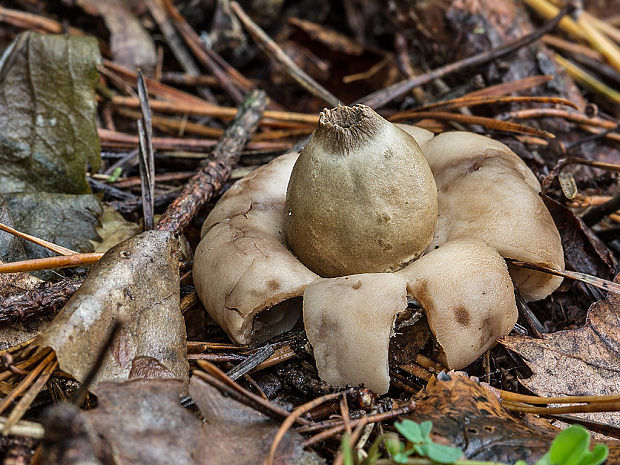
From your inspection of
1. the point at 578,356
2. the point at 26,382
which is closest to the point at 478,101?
the point at 578,356

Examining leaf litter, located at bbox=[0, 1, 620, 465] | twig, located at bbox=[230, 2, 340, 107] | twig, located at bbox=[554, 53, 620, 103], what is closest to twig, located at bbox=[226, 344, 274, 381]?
leaf litter, located at bbox=[0, 1, 620, 465]

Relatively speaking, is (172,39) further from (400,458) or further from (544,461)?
(544,461)

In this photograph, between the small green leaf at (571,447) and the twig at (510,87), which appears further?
the twig at (510,87)

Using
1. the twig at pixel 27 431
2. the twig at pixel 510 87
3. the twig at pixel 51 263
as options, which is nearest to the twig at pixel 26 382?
the twig at pixel 27 431

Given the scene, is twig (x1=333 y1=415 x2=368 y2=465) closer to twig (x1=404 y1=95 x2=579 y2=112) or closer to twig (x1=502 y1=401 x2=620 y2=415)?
twig (x1=502 y1=401 x2=620 y2=415)

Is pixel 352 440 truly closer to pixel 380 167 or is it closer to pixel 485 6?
pixel 380 167

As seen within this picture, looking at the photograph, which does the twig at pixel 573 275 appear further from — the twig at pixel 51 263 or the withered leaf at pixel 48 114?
the withered leaf at pixel 48 114
